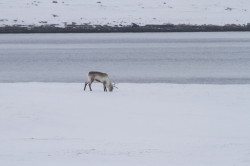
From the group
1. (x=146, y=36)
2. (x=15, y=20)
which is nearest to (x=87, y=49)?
(x=146, y=36)

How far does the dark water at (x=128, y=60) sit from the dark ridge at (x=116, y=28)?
1955 millimetres

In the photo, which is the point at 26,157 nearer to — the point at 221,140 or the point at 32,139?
the point at 32,139

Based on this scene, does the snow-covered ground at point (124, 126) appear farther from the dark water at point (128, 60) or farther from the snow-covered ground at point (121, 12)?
the snow-covered ground at point (121, 12)

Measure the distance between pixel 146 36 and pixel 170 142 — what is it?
140 feet

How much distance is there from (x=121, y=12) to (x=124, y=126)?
160 feet

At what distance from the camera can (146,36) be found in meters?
51.3

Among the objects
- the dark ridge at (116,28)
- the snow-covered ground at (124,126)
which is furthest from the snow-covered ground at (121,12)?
the snow-covered ground at (124,126)

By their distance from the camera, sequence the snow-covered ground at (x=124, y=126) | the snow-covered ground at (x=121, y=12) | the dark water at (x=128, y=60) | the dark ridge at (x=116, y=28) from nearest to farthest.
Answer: the snow-covered ground at (x=124, y=126) < the dark water at (x=128, y=60) < the dark ridge at (x=116, y=28) < the snow-covered ground at (x=121, y=12)

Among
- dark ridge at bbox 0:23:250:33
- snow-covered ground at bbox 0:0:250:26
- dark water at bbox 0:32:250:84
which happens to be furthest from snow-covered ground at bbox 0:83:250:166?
snow-covered ground at bbox 0:0:250:26

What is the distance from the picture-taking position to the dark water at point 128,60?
22.2 m

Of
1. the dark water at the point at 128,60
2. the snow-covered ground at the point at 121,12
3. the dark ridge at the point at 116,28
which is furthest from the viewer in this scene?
the snow-covered ground at the point at 121,12

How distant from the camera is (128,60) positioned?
30469 millimetres

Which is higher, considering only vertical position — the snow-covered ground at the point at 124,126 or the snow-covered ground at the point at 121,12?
the snow-covered ground at the point at 121,12

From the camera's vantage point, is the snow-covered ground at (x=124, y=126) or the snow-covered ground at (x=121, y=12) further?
the snow-covered ground at (x=121, y=12)
